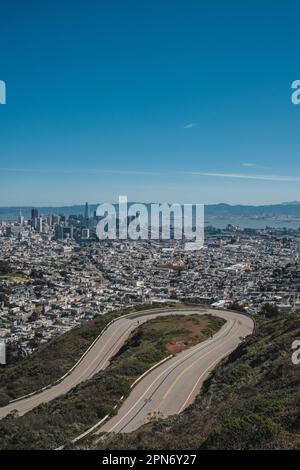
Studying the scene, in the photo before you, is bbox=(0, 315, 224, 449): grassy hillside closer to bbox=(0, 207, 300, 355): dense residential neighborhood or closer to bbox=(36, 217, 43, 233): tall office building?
bbox=(0, 207, 300, 355): dense residential neighborhood

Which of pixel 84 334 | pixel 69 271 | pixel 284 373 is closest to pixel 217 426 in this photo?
pixel 284 373

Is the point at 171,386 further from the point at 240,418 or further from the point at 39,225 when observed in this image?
the point at 39,225

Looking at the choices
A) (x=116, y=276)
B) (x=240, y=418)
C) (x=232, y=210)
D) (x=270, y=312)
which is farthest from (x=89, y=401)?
(x=232, y=210)

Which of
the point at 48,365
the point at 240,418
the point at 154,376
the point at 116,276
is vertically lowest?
the point at 116,276

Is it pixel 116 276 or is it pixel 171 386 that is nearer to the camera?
pixel 171 386

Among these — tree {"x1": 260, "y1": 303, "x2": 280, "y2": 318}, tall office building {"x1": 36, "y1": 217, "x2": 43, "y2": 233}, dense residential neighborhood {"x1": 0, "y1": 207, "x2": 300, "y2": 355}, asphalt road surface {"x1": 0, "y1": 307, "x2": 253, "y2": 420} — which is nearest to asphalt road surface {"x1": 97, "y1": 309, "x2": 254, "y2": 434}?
asphalt road surface {"x1": 0, "y1": 307, "x2": 253, "y2": 420}

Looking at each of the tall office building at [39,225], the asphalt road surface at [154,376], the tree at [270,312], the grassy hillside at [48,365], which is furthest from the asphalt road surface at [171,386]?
the tall office building at [39,225]
